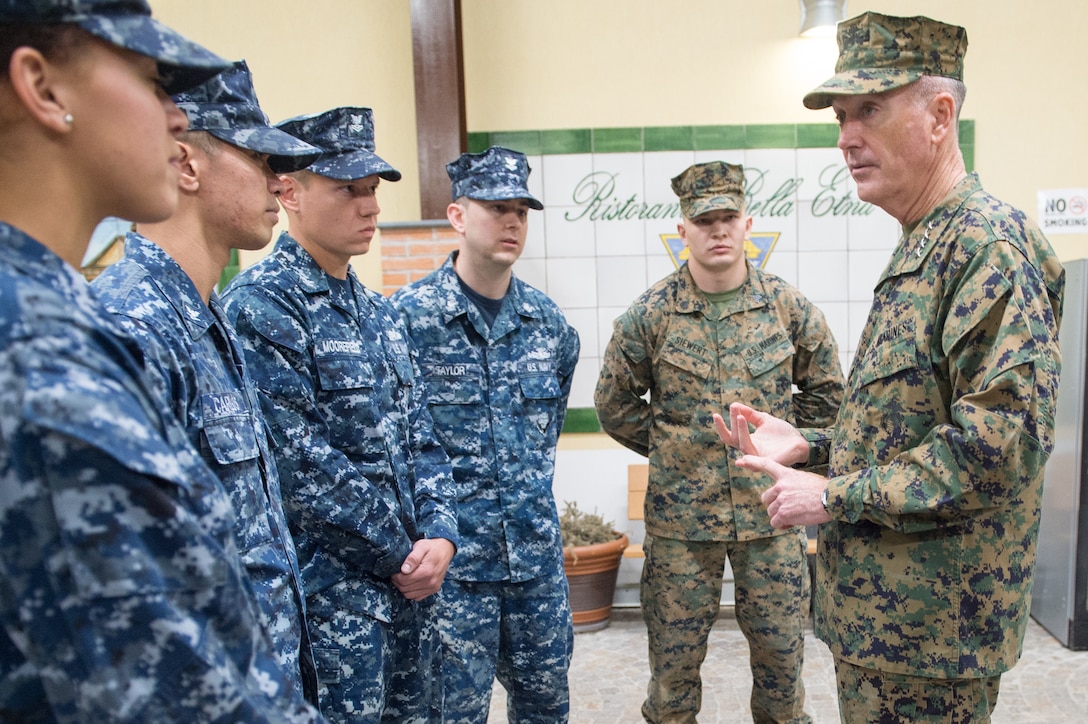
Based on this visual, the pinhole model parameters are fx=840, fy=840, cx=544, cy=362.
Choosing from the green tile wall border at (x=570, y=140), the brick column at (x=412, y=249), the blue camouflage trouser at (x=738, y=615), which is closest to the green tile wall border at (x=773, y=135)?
the green tile wall border at (x=570, y=140)

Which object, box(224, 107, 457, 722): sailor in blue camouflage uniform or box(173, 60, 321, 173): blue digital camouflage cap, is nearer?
box(173, 60, 321, 173): blue digital camouflage cap

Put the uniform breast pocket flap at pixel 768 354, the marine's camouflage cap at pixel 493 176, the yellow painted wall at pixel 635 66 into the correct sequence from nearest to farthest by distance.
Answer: the marine's camouflage cap at pixel 493 176 < the uniform breast pocket flap at pixel 768 354 < the yellow painted wall at pixel 635 66

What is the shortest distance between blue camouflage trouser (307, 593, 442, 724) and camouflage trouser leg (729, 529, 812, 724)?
3.89 ft

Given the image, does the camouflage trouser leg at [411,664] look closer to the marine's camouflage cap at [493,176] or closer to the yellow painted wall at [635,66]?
the marine's camouflage cap at [493,176]

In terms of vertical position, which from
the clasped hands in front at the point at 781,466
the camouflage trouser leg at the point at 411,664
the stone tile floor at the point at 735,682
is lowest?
the stone tile floor at the point at 735,682

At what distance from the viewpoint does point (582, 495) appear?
15.5 ft

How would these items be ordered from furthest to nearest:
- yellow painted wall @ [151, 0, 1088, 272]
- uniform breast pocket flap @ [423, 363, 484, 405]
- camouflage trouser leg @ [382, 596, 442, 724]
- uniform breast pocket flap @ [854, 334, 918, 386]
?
1. yellow painted wall @ [151, 0, 1088, 272]
2. uniform breast pocket flap @ [423, 363, 484, 405]
3. camouflage trouser leg @ [382, 596, 442, 724]
4. uniform breast pocket flap @ [854, 334, 918, 386]

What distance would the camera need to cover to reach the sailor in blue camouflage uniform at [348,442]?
1792 millimetres

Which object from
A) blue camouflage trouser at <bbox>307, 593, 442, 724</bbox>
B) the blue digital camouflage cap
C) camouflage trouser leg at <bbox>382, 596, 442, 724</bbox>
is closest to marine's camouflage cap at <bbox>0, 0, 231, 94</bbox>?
the blue digital camouflage cap

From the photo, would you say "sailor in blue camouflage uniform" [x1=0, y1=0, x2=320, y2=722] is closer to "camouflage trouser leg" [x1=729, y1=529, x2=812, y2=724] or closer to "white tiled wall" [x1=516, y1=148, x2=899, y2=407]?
"camouflage trouser leg" [x1=729, y1=529, x2=812, y2=724]

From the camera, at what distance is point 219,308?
148 cm

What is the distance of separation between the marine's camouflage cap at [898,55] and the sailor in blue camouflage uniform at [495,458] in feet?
3.86

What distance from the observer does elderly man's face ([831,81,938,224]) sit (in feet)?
5.55

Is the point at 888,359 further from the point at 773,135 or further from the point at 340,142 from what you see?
the point at 773,135
